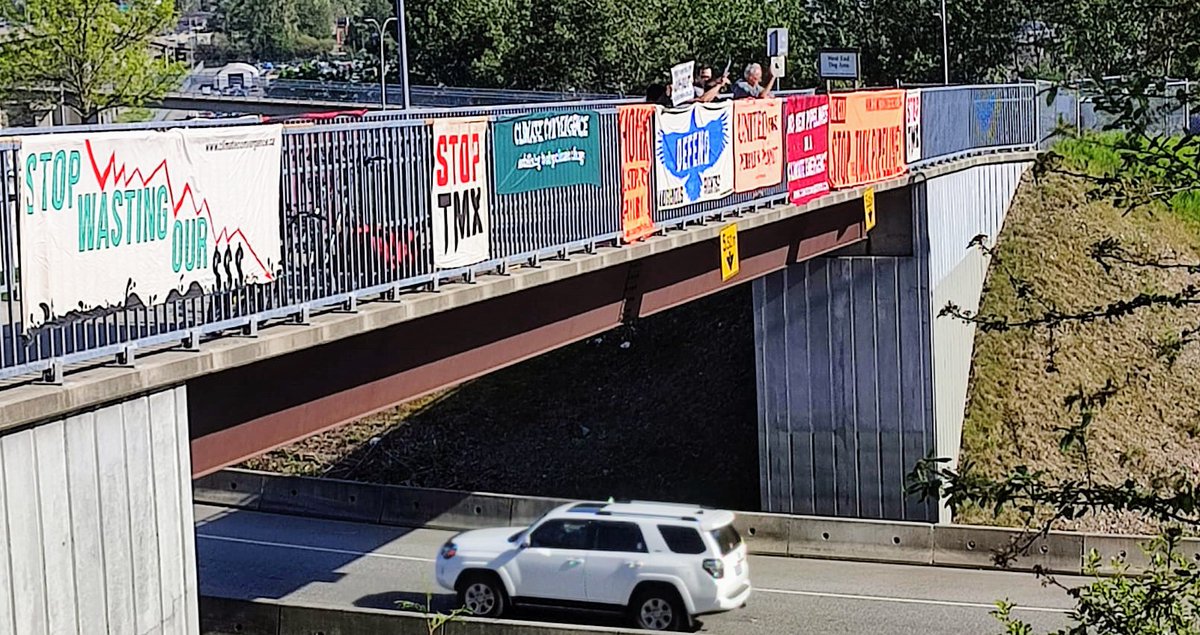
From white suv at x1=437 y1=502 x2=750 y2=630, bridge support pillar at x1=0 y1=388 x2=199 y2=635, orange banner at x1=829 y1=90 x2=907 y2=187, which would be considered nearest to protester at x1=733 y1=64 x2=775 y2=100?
orange banner at x1=829 y1=90 x2=907 y2=187

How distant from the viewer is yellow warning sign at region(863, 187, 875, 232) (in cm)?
2319

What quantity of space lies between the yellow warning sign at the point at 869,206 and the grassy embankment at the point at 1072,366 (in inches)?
120

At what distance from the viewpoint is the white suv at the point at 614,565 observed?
1855cm

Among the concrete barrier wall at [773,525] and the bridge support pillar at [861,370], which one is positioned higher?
the bridge support pillar at [861,370]

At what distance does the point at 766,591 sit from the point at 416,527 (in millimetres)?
6310

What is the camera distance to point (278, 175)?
10320mm

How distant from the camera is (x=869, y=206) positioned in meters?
23.5

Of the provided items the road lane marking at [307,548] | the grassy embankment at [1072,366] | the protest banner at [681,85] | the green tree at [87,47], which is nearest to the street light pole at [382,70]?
the green tree at [87,47]

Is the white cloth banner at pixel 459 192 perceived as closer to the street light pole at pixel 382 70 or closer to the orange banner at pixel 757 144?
the orange banner at pixel 757 144

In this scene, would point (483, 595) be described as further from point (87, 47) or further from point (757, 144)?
point (87, 47)

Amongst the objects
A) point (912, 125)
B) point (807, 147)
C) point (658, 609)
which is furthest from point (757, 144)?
point (912, 125)

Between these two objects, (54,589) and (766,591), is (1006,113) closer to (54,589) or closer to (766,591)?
(766,591)

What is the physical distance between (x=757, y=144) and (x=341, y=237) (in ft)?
28.2

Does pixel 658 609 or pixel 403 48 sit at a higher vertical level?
pixel 403 48
